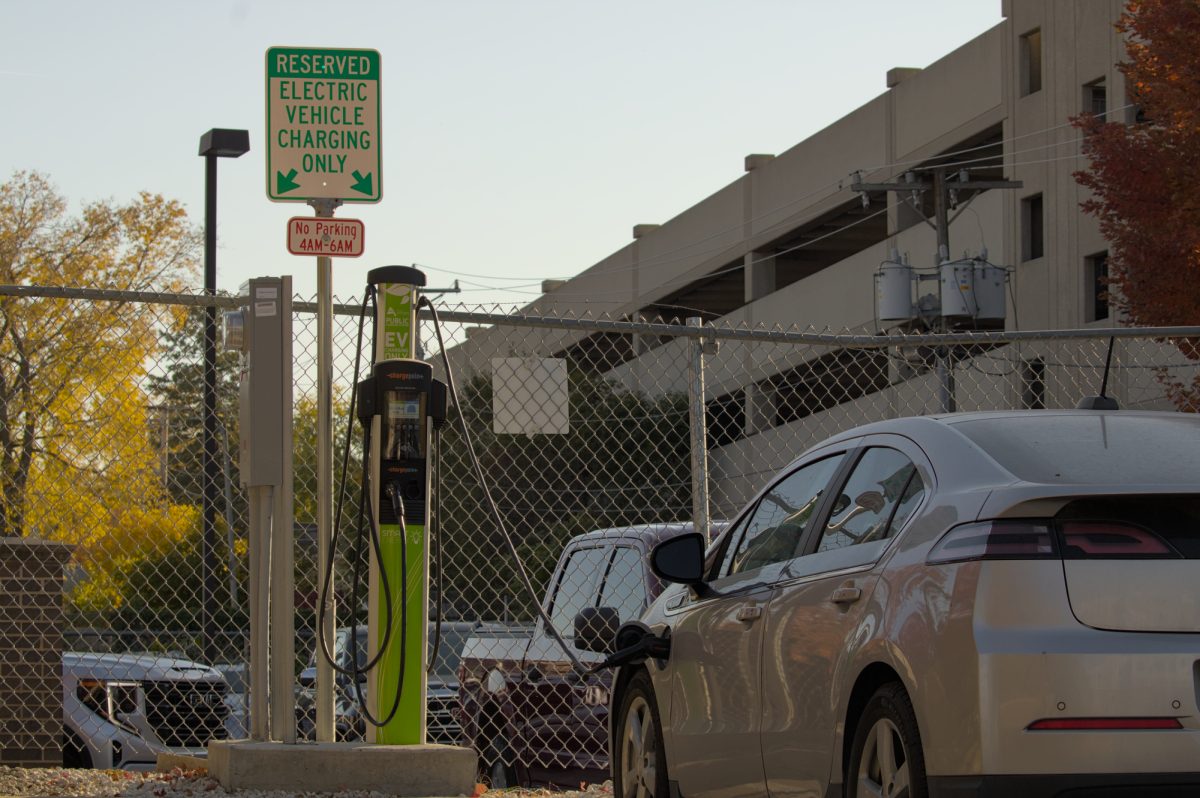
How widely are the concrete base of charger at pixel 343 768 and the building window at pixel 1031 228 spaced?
1077 inches

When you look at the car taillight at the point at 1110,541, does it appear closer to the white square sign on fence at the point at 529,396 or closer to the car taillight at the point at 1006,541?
the car taillight at the point at 1006,541

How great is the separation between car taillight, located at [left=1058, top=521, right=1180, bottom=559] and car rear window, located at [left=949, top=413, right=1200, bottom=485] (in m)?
0.16

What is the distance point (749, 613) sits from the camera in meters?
5.85

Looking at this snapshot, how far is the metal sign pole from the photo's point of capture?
7555 mm

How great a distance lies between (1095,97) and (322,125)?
26.1 meters

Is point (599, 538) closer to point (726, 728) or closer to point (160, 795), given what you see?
→ point (160, 795)

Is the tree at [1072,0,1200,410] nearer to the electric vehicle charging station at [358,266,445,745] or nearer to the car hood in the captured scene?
the car hood

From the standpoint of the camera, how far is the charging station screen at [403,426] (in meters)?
7.44

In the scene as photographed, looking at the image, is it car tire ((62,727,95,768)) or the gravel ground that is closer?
the gravel ground

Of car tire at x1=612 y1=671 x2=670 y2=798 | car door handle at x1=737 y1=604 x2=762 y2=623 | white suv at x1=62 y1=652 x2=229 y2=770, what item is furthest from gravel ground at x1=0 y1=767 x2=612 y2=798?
white suv at x1=62 y1=652 x2=229 y2=770

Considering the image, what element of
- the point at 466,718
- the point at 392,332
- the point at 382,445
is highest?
the point at 392,332

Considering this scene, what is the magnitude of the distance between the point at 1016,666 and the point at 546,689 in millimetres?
5711

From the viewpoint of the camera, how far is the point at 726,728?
19.6 ft

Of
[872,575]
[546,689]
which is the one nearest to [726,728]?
[872,575]
